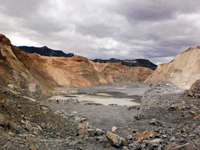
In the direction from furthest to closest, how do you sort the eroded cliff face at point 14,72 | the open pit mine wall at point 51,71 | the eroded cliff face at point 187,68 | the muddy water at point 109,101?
the eroded cliff face at point 187,68 → the muddy water at point 109,101 → the open pit mine wall at point 51,71 → the eroded cliff face at point 14,72

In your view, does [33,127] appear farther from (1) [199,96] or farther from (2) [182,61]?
(2) [182,61]

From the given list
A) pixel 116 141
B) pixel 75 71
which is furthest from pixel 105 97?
pixel 75 71

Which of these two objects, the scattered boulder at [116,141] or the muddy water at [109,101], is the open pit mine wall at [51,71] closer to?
the muddy water at [109,101]

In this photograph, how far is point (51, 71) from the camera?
4591 cm

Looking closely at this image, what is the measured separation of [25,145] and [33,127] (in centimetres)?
184

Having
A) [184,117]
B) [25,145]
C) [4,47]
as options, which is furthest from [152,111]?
[4,47]

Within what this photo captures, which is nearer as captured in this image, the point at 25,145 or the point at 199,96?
the point at 25,145

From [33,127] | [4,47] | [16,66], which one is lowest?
[33,127]

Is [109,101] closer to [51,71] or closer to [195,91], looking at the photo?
[195,91]

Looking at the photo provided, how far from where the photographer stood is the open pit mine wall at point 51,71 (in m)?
20.7

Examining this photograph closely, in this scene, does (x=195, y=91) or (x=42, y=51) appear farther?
(x=42, y=51)

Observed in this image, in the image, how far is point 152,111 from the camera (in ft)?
35.7

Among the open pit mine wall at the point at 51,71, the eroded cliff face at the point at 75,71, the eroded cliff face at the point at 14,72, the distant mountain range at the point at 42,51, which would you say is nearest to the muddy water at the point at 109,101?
the open pit mine wall at the point at 51,71

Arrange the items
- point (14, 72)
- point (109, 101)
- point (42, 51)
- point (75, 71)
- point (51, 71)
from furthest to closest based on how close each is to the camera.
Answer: point (42, 51) < point (75, 71) < point (51, 71) < point (109, 101) < point (14, 72)
